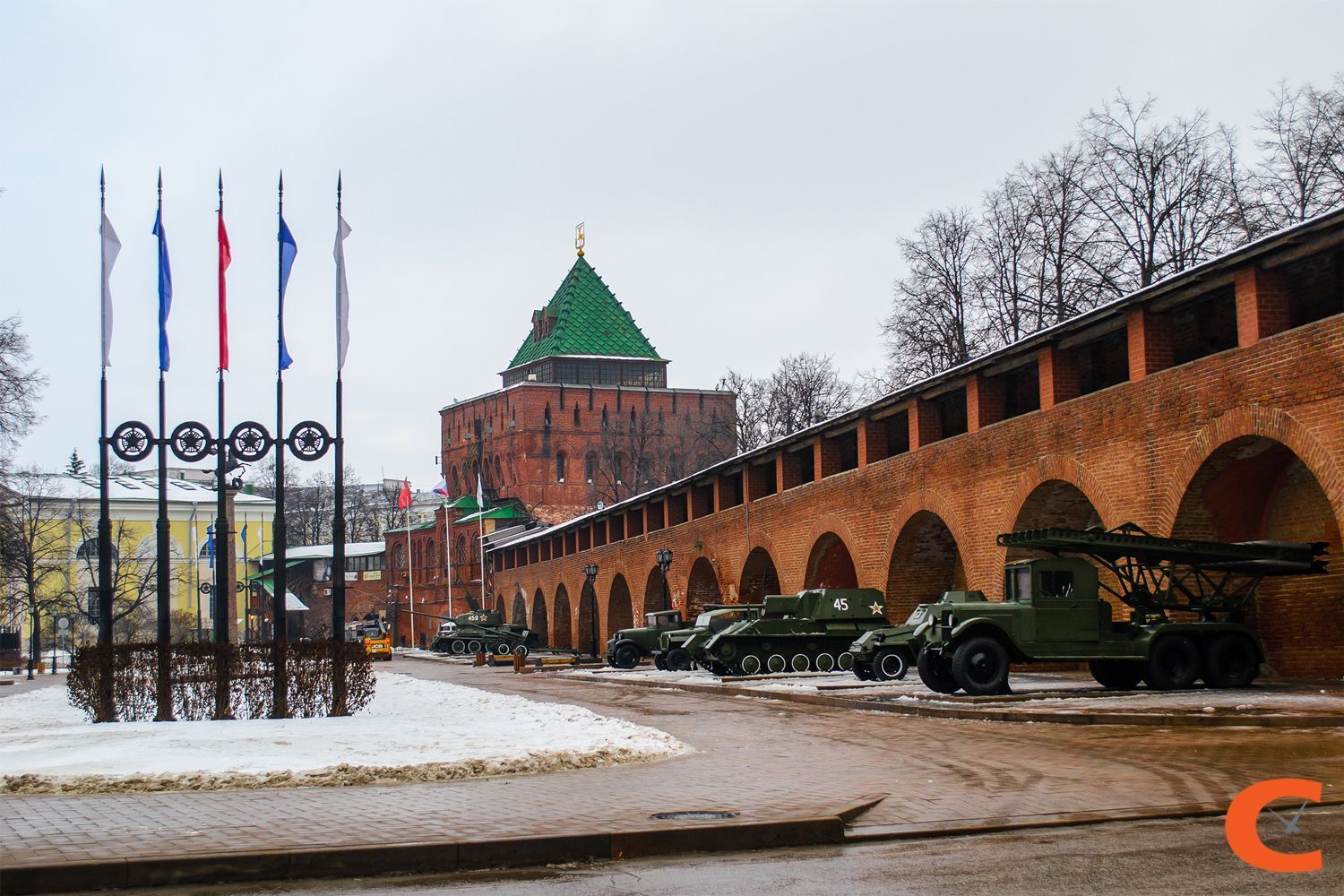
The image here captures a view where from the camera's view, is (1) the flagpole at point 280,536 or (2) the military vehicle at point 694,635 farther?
(2) the military vehicle at point 694,635

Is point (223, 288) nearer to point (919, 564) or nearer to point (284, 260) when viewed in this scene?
point (284, 260)

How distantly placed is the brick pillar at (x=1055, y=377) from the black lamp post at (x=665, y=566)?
56.2 feet

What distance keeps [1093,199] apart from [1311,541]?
19.3 metres

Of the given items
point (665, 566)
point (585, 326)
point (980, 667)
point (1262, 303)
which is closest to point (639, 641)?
point (665, 566)

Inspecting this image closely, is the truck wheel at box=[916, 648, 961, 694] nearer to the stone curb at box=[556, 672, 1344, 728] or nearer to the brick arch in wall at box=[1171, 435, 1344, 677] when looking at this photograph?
the stone curb at box=[556, 672, 1344, 728]

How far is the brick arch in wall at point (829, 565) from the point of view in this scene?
3431 centimetres

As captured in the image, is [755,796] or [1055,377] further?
[1055,377]

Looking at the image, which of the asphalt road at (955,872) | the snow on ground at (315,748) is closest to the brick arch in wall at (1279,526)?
the snow on ground at (315,748)

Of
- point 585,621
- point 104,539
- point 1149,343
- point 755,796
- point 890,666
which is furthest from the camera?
point 585,621

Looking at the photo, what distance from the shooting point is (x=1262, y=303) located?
19.2 metres

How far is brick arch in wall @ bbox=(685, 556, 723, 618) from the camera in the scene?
4359cm

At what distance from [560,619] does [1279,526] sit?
1792 inches

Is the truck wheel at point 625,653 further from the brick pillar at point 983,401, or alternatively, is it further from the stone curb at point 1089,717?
the stone curb at point 1089,717

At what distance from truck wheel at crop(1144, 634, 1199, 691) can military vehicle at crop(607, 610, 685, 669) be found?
20622mm
